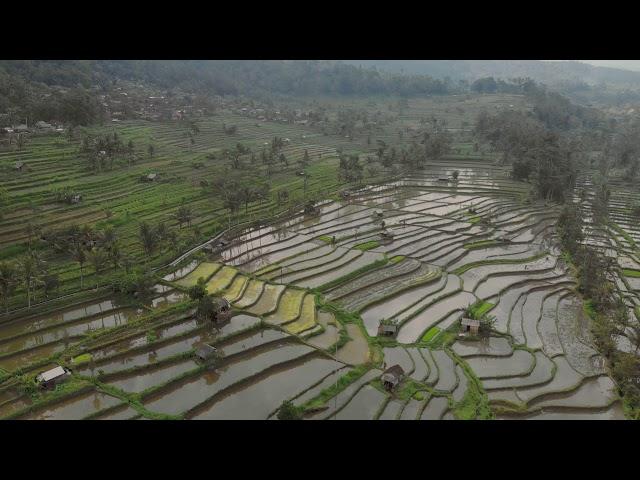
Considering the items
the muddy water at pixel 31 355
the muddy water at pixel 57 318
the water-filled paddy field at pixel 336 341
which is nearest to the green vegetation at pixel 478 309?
the water-filled paddy field at pixel 336 341

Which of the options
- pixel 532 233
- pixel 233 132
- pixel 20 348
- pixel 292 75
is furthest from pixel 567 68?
pixel 20 348

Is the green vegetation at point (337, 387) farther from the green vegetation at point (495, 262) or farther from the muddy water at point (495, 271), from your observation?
the green vegetation at point (495, 262)

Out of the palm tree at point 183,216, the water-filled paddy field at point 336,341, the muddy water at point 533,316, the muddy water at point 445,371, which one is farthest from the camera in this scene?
the palm tree at point 183,216

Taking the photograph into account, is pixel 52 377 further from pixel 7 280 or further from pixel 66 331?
pixel 7 280

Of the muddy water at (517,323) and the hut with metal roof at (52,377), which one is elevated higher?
the hut with metal roof at (52,377)

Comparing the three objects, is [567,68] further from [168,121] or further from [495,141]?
[168,121]

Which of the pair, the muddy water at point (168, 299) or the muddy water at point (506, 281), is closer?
the muddy water at point (168, 299)

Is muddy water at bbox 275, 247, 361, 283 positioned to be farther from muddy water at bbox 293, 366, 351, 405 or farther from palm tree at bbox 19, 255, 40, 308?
palm tree at bbox 19, 255, 40, 308
